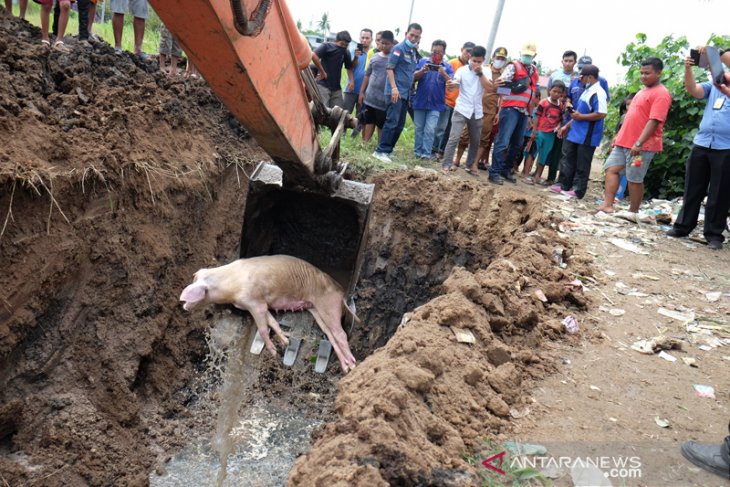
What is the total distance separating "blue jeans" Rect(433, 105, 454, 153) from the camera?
952 cm

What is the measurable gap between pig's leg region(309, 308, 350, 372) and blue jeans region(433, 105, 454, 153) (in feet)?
16.9

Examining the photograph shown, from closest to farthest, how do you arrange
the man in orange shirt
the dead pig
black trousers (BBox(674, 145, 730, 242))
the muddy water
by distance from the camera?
the muddy water, the dead pig, black trousers (BBox(674, 145, 730, 242)), the man in orange shirt

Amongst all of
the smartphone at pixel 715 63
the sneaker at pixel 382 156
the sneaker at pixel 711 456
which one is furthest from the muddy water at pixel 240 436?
the smartphone at pixel 715 63

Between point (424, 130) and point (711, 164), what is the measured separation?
4.05 metres

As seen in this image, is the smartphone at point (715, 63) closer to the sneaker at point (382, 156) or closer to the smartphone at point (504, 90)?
the smartphone at point (504, 90)

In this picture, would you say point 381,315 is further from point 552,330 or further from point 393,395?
point 393,395

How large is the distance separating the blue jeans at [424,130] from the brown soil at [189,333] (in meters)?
3.20

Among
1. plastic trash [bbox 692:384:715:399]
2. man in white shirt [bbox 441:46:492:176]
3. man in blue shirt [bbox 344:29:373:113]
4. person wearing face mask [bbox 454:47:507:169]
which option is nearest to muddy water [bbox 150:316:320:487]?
plastic trash [bbox 692:384:715:399]

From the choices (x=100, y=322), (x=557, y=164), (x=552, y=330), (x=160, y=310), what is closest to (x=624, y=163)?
(x=557, y=164)

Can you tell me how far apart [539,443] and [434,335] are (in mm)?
829

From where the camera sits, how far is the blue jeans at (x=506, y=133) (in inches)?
337

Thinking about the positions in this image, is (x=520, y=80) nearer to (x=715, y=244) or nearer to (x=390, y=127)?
(x=390, y=127)

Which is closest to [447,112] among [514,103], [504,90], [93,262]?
[504,90]

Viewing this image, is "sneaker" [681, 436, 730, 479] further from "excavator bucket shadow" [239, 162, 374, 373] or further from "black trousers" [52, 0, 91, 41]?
"black trousers" [52, 0, 91, 41]
